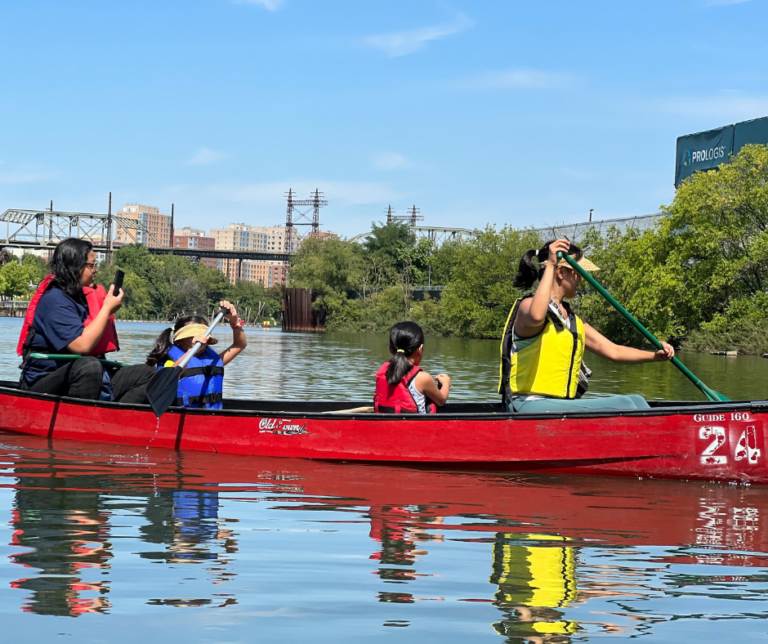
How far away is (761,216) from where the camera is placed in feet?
110

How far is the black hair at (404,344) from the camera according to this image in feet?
22.8

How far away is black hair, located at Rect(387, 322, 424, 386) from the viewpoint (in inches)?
Answer: 274

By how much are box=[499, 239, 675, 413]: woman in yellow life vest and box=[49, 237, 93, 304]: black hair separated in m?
3.53

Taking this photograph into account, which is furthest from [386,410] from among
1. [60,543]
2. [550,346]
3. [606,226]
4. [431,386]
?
[606,226]

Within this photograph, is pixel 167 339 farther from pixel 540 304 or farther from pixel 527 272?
pixel 540 304

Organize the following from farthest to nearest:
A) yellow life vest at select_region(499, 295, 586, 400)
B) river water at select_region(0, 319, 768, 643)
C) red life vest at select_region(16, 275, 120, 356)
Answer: red life vest at select_region(16, 275, 120, 356) < yellow life vest at select_region(499, 295, 586, 400) < river water at select_region(0, 319, 768, 643)

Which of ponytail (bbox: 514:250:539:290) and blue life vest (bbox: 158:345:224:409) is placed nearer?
→ ponytail (bbox: 514:250:539:290)

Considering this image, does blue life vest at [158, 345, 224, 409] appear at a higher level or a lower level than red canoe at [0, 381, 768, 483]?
higher

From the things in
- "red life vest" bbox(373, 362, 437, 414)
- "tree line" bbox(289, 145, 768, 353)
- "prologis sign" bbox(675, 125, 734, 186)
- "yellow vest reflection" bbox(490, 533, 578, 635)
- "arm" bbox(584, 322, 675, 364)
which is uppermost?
"prologis sign" bbox(675, 125, 734, 186)

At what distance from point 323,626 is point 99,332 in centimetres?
490

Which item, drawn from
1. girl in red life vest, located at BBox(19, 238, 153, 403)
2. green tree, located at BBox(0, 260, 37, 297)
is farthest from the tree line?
green tree, located at BBox(0, 260, 37, 297)

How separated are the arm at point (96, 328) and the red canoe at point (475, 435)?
673 millimetres

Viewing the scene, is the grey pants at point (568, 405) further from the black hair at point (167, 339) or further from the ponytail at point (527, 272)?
the black hair at point (167, 339)

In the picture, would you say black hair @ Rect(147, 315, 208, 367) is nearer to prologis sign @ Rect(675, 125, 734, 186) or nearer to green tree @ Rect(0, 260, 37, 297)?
prologis sign @ Rect(675, 125, 734, 186)
